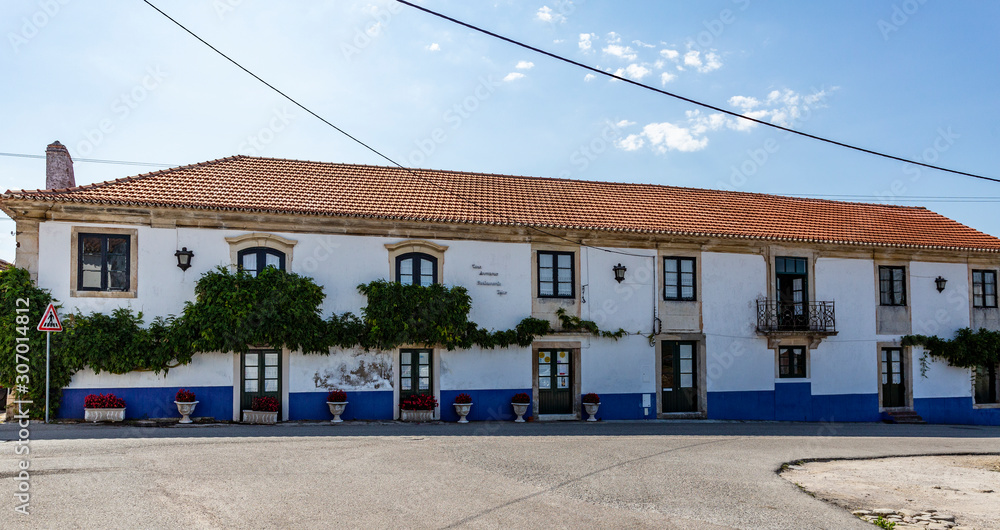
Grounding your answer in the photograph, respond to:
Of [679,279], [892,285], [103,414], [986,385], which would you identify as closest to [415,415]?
[103,414]

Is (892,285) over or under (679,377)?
over

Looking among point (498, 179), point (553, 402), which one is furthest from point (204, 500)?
point (498, 179)

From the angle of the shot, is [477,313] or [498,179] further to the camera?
[498,179]

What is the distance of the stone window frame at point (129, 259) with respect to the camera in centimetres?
1418

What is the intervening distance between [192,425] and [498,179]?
440 inches

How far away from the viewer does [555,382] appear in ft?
57.7

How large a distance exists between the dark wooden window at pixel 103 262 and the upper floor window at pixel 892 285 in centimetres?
1974

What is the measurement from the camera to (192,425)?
1380 cm

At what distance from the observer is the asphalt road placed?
6.95 metres

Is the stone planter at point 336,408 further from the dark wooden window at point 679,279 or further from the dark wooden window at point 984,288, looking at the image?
the dark wooden window at point 984,288

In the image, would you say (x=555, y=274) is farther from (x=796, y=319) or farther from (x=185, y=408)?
(x=185, y=408)

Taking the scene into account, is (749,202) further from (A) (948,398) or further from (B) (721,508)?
(B) (721,508)

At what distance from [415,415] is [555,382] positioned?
3.76m

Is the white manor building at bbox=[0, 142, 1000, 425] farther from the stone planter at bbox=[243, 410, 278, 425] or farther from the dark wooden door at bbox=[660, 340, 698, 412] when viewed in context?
the stone planter at bbox=[243, 410, 278, 425]
